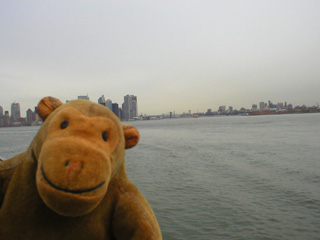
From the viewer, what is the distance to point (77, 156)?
1343 mm

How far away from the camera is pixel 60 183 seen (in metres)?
1.27

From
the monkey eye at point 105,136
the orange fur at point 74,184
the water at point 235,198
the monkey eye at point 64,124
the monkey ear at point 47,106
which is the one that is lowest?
the water at point 235,198

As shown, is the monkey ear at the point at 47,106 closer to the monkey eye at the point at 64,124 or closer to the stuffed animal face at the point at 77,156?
the stuffed animal face at the point at 77,156

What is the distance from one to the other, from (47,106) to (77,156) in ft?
2.17

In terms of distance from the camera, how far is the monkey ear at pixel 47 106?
70.6 inches

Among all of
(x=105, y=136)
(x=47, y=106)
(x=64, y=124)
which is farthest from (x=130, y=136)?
(x=47, y=106)

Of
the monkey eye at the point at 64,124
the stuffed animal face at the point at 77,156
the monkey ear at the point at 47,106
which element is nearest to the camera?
the stuffed animal face at the point at 77,156

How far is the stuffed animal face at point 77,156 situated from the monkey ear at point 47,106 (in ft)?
0.37

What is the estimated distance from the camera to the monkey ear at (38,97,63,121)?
1793 mm

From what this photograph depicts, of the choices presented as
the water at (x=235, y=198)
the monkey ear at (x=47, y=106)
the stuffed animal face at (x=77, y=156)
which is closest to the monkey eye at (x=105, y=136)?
the stuffed animal face at (x=77, y=156)

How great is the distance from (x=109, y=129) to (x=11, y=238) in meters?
0.86

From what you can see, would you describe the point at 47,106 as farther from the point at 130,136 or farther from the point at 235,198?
the point at 235,198

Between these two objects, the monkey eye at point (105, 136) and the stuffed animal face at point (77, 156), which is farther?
the monkey eye at point (105, 136)

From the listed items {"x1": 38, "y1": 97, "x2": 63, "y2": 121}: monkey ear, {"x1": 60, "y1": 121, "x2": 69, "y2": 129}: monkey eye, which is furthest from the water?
{"x1": 60, "y1": 121, "x2": 69, "y2": 129}: monkey eye
